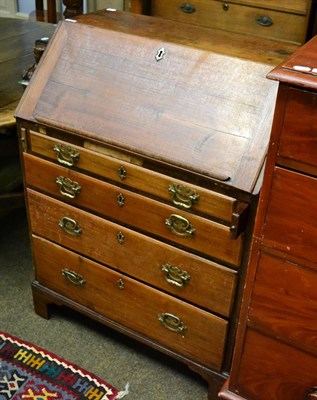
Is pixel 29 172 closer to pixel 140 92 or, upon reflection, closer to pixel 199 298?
pixel 140 92

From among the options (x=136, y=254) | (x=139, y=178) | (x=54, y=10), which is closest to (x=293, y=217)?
(x=139, y=178)

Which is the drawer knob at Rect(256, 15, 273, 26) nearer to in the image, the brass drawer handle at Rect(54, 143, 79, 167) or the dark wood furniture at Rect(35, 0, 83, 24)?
the dark wood furniture at Rect(35, 0, 83, 24)

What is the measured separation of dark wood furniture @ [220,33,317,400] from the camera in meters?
0.95

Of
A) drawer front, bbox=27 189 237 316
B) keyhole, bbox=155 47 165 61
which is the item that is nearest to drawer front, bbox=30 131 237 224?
drawer front, bbox=27 189 237 316

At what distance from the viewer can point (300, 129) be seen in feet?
3.16

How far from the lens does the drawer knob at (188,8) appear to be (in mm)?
2270

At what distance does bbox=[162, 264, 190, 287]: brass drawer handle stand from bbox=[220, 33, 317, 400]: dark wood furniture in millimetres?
245

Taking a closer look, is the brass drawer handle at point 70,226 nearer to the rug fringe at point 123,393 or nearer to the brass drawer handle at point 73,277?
the brass drawer handle at point 73,277

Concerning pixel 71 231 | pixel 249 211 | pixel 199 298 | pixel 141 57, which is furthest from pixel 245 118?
pixel 71 231

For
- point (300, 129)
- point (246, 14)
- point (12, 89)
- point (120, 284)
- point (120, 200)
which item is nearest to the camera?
point (300, 129)

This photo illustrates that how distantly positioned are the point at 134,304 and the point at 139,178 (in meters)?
0.43

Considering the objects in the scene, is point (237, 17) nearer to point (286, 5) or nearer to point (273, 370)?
point (286, 5)

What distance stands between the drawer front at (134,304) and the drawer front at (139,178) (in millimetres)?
317

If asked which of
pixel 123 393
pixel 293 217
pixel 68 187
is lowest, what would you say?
pixel 123 393
